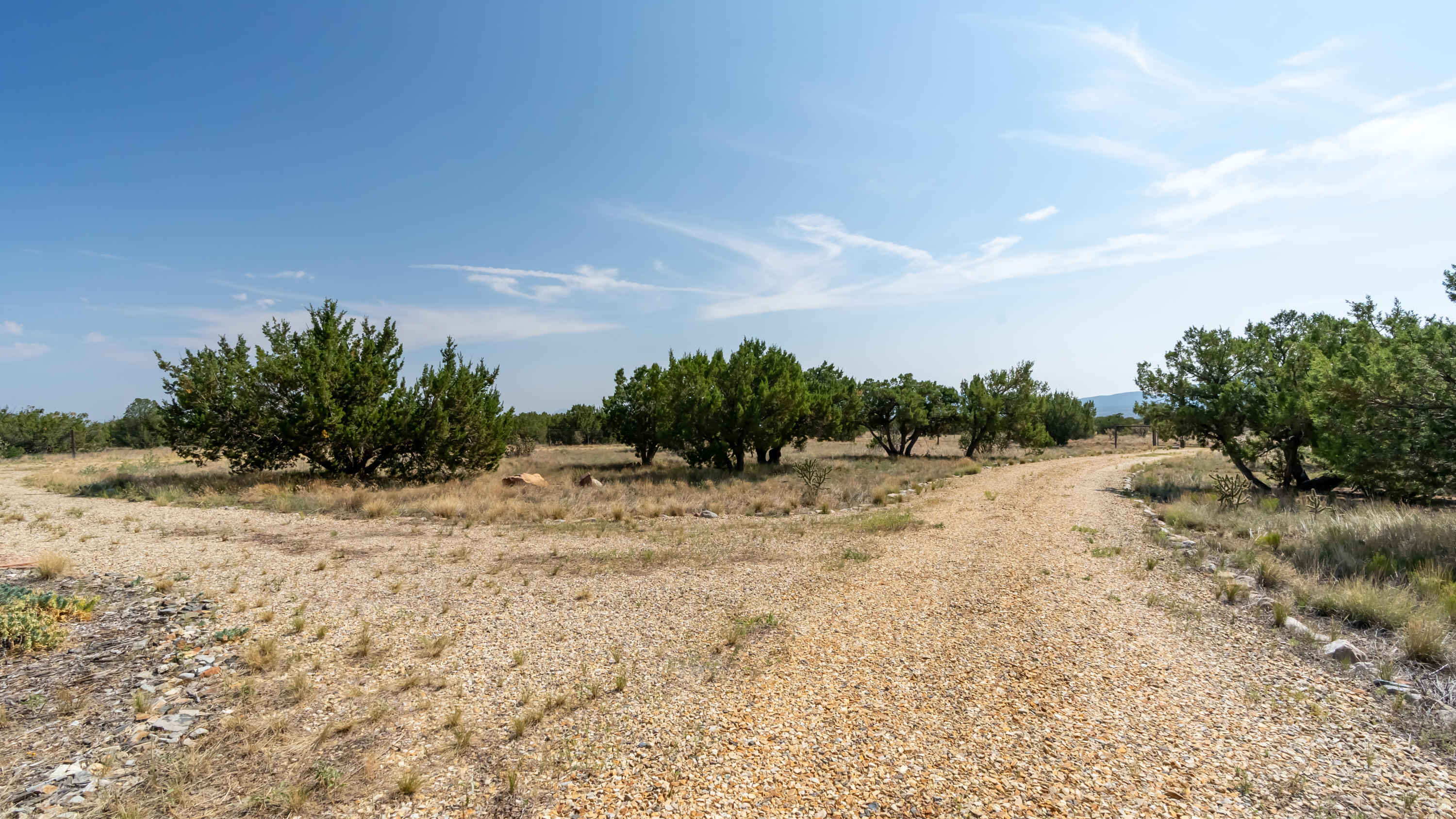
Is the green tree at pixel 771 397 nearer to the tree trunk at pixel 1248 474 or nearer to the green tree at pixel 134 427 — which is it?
the tree trunk at pixel 1248 474

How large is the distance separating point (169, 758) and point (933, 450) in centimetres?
4088

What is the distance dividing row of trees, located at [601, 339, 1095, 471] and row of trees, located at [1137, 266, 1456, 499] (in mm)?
11769

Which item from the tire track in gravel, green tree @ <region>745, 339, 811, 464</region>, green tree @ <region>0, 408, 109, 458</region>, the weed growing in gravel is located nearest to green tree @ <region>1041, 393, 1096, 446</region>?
green tree @ <region>745, 339, 811, 464</region>

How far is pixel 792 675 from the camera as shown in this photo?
578 centimetres

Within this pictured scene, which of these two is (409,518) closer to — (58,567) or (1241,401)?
(58,567)

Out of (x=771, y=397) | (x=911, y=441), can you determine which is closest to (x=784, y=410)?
(x=771, y=397)

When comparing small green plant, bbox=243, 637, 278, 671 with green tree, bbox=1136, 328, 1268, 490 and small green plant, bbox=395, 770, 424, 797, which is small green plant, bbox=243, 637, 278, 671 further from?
green tree, bbox=1136, 328, 1268, 490

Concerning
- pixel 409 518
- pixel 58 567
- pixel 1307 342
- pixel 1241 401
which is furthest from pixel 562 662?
pixel 1307 342

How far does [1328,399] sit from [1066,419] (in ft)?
171

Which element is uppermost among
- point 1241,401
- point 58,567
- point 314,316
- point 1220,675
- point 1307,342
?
point 314,316

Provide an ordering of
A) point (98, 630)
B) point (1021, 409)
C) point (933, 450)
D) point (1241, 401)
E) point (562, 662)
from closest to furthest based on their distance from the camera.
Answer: point (562, 662)
point (98, 630)
point (1241, 401)
point (1021, 409)
point (933, 450)

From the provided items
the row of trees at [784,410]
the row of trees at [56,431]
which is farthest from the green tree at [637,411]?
the row of trees at [56,431]

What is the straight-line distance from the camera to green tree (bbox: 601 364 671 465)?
30797 millimetres

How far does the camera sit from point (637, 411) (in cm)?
3175
